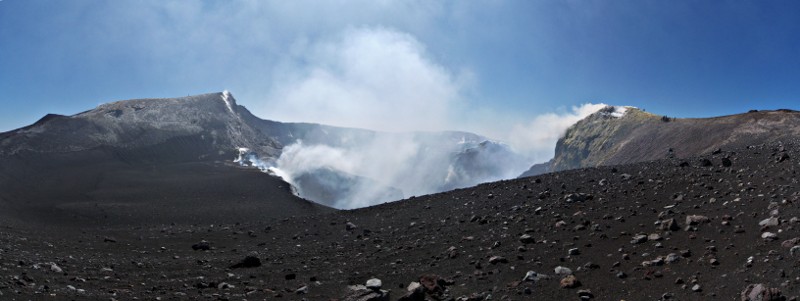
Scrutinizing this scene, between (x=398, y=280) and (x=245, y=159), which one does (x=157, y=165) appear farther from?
(x=398, y=280)

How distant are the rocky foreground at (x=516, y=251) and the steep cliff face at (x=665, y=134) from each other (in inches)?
823

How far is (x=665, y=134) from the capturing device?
2221 inches

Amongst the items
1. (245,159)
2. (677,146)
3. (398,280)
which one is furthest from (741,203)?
(245,159)

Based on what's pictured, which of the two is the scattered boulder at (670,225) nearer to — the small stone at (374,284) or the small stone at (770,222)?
the small stone at (770,222)

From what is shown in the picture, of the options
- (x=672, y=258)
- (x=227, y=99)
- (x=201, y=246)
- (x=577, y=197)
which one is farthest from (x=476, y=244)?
(x=227, y=99)

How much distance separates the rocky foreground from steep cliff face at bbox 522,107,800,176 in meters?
20.9

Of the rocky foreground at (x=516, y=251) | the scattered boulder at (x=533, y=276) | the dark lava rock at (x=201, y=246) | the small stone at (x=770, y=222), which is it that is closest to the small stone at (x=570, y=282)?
the rocky foreground at (x=516, y=251)

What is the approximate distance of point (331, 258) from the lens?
1673cm

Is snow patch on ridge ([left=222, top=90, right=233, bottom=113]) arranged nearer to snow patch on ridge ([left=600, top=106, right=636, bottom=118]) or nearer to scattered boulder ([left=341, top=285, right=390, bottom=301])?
snow patch on ridge ([left=600, top=106, right=636, bottom=118])

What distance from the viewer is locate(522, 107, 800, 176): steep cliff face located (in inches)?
1613

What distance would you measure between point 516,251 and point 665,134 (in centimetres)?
5040

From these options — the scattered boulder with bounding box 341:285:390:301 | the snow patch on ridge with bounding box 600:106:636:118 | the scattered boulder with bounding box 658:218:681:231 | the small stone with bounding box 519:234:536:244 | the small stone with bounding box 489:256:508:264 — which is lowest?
the scattered boulder with bounding box 341:285:390:301

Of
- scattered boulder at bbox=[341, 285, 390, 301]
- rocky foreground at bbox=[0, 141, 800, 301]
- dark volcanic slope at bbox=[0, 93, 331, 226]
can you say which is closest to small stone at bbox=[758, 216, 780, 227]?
rocky foreground at bbox=[0, 141, 800, 301]

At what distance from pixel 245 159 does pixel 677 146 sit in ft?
178
